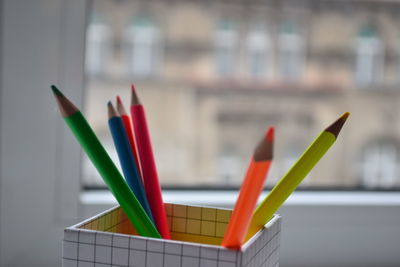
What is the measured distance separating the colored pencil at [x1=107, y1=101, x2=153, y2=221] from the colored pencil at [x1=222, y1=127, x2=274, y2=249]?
6 centimetres

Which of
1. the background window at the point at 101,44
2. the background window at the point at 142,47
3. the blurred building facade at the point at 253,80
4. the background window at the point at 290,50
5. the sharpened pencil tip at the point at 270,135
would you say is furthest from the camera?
the background window at the point at 290,50

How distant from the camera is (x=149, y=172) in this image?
30 centimetres

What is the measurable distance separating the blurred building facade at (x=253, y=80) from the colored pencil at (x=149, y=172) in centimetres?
963

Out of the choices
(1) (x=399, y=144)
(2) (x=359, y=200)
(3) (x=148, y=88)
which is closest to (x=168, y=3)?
(3) (x=148, y=88)

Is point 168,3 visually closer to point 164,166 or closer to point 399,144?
point 164,166

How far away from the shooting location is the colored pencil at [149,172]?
0.96ft

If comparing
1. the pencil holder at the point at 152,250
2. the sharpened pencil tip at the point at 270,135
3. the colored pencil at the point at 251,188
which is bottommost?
the pencil holder at the point at 152,250

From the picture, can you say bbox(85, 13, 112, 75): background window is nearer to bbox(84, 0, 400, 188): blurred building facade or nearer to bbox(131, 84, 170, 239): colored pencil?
bbox(84, 0, 400, 188): blurred building facade

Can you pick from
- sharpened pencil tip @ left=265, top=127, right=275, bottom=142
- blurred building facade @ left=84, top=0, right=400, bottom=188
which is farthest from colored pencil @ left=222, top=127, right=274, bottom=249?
blurred building facade @ left=84, top=0, right=400, bottom=188

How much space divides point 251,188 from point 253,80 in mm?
10429

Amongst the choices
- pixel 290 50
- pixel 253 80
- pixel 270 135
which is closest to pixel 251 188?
pixel 270 135

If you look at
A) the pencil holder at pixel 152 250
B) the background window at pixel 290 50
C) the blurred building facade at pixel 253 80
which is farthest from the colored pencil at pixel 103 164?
the background window at pixel 290 50

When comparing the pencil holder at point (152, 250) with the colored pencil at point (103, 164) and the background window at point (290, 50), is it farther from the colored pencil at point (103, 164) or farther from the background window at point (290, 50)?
the background window at point (290, 50)

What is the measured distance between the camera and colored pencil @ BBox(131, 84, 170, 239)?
0.29 m
